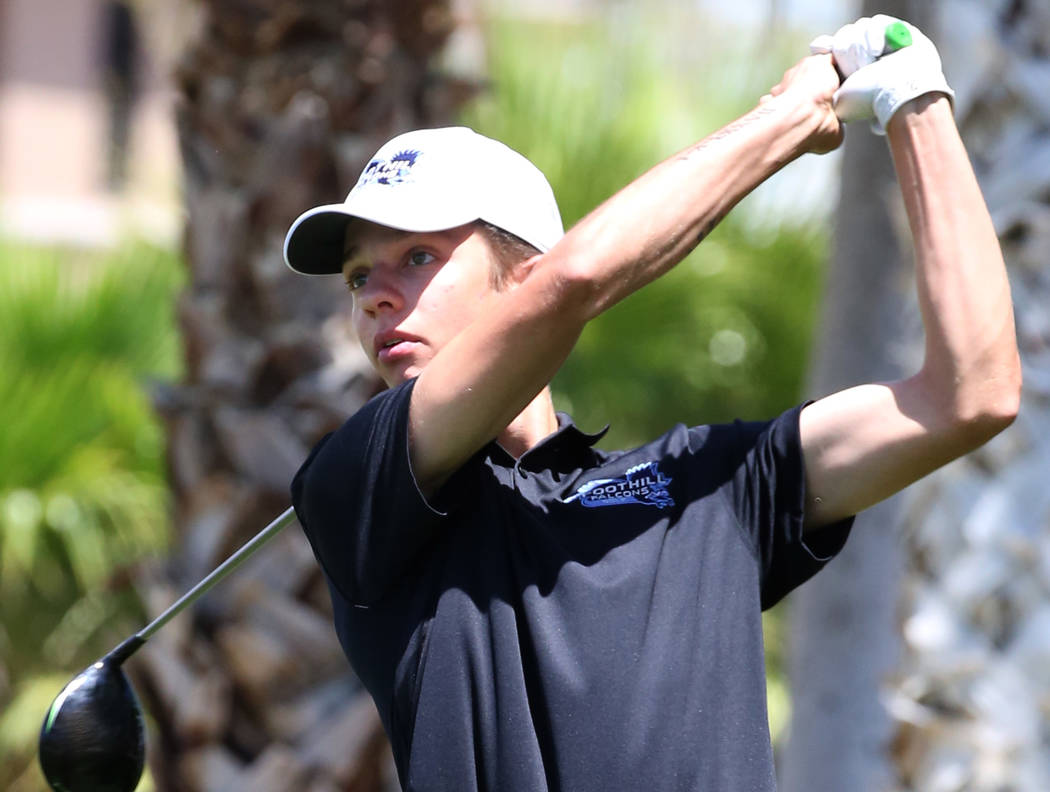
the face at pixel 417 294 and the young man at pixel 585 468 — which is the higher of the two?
the face at pixel 417 294

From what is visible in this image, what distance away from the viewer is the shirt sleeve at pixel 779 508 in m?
2.16

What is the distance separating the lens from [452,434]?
1.97 metres

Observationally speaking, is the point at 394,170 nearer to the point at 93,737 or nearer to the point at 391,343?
the point at 391,343

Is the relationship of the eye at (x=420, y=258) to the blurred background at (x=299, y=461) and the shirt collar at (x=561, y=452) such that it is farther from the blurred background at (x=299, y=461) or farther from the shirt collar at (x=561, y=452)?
the blurred background at (x=299, y=461)

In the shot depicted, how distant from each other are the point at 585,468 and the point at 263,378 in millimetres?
2293

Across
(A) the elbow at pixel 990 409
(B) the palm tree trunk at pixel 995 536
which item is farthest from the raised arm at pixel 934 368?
(B) the palm tree trunk at pixel 995 536

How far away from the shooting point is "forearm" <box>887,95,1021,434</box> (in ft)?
6.88

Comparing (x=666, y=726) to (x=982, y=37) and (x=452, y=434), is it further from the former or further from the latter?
(x=982, y=37)

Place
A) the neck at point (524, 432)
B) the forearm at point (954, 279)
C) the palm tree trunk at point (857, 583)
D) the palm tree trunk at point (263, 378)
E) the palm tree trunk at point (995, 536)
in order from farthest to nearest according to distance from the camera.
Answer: the palm tree trunk at point (857, 583)
the palm tree trunk at point (263, 378)
the palm tree trunk at point (995, 536)
the neck at point (524, 432)
the forearm at point (954, 279)

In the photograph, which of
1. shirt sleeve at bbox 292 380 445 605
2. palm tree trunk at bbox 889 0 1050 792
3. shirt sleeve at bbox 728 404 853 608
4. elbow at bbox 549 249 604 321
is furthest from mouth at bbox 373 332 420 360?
palm tree trunk at bbox 889 0 1050 792

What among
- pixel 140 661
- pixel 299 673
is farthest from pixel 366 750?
pixel 140 661

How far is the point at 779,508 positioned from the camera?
7.14 feet

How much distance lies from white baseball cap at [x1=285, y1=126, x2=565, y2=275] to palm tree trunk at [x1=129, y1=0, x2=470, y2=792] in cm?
192

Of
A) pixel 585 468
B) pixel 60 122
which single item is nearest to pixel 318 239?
pixel 585 468
